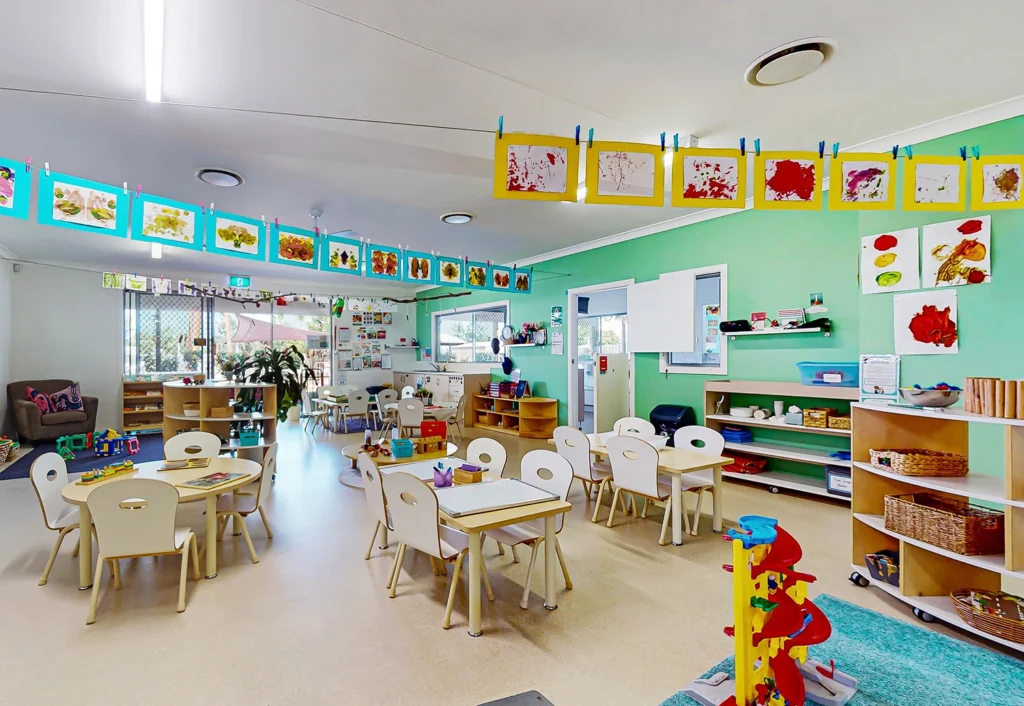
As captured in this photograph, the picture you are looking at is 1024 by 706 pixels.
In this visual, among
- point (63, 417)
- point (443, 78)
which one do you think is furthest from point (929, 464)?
point (63, 417)

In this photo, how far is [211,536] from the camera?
121 inches

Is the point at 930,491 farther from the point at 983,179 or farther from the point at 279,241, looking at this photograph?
the point at 279,241

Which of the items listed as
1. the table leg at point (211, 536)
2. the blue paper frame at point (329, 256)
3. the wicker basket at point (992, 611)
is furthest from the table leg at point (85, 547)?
the wicker basket at point (992, 611)

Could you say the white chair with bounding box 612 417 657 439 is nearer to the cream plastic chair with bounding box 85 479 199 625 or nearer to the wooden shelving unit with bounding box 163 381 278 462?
the cream plastic chair with bounding box 85 479 199 625

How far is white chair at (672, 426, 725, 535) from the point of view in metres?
3.80

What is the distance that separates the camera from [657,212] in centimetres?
569

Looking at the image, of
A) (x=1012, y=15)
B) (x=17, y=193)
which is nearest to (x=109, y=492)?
(x=17, y=193)

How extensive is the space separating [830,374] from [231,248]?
17.4 feet

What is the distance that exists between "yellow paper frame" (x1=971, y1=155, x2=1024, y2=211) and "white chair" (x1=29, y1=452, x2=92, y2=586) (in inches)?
229

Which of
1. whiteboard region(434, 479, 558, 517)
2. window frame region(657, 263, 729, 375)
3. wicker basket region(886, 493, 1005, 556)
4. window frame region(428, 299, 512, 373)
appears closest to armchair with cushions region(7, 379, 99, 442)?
window frame region(428, 299, 512, 373)

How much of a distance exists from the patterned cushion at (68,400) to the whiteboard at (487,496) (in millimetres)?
7808

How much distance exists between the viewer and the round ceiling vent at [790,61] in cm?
268

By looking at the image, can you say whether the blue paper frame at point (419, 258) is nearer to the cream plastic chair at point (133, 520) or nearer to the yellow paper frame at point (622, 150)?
the yellow paper frame at point (622, 150)

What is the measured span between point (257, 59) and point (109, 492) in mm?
2450
